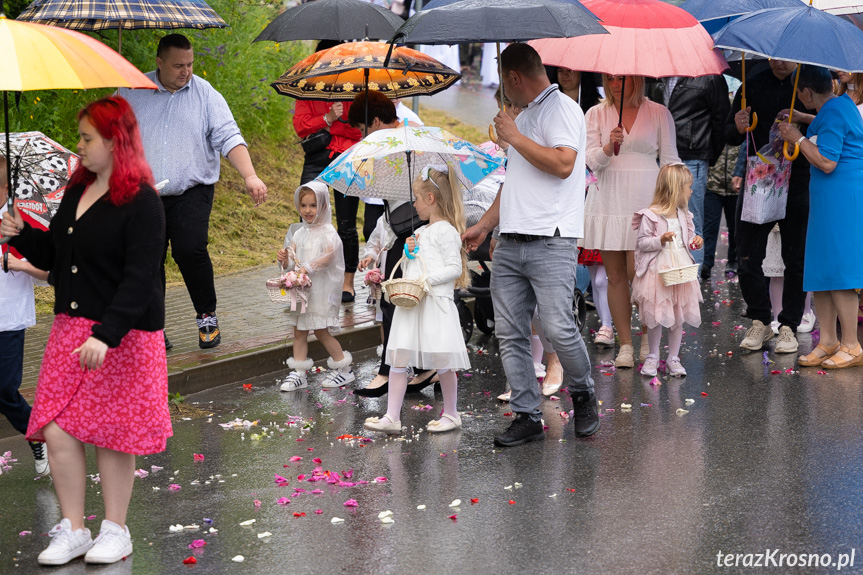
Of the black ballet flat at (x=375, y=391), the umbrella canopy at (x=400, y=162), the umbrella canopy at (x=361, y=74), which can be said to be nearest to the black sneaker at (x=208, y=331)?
the black ballet flat at (x=375, y=391)

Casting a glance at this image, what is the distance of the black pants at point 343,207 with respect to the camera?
10125mm

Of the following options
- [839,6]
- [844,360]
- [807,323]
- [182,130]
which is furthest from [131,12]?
[807,323]

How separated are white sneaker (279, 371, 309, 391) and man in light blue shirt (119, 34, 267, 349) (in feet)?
2.98

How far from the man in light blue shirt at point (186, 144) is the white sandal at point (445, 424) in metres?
2.30

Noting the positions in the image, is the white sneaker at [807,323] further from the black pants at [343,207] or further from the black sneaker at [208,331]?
the black sneaker at [208,331]

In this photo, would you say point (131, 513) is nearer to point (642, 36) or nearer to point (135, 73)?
point (135, 73)

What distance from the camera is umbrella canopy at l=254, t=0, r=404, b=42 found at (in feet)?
27.2

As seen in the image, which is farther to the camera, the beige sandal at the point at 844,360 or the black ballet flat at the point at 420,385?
the beige sandal at the point at 844,360

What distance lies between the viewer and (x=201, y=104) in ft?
27.0

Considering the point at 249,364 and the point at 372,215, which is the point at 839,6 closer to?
the point at 372,215

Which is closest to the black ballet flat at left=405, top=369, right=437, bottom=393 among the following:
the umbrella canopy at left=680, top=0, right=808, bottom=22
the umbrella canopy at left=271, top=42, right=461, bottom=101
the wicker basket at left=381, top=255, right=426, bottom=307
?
the wicker basket at left=381, top=255, right=426, bottom=307

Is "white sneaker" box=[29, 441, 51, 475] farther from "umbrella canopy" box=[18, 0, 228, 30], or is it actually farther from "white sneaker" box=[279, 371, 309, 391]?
"umbrella canopy" box=[18, 0, 228, 30]

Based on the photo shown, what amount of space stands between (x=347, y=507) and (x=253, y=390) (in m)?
2.73

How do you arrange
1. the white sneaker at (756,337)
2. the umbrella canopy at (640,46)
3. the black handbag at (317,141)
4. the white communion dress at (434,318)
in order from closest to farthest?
the white communion dress at (434,318) < the umbrella canopy at (640,46) < the white sneaker at (756,337) < the black handbag at (317,141)
